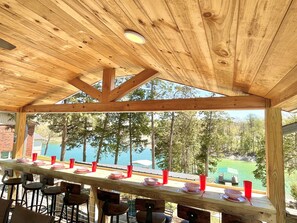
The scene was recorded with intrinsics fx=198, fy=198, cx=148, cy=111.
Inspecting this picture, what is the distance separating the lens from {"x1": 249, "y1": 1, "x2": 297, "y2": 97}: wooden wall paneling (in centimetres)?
84

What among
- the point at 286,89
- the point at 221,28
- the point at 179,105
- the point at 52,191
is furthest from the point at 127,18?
the point at 52,191

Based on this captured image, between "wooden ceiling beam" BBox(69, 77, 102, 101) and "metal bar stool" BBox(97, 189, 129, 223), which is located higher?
"wooden ceiling beam" BBox(69, 77, 102, 101)

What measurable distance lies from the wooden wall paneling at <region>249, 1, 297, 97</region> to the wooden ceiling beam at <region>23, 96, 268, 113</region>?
654 mm

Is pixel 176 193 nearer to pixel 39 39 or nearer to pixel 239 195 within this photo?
pixel 239 195

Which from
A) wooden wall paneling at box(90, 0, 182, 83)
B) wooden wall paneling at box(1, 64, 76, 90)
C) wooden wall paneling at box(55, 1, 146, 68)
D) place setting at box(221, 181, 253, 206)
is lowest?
place setting at box(221, 181, 253, 206)

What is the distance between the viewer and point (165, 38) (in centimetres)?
149

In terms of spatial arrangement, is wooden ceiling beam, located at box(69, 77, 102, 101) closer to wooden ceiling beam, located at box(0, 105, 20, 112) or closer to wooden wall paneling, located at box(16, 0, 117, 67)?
wooden wall paneling, located at box(16, 0, 117, 67)

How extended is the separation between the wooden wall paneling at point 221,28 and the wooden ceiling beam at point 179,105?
96 cm

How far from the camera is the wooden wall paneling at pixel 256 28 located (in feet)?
2.60

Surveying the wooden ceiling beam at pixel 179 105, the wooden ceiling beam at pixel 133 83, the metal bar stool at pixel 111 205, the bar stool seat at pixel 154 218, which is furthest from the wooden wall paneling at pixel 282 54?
the metal bar stool at pixel 111 205

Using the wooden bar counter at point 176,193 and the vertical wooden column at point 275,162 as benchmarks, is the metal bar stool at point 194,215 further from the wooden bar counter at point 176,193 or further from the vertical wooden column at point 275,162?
the vertical wooden column at point 275,162

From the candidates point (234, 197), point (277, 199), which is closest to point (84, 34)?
point (234, 197)

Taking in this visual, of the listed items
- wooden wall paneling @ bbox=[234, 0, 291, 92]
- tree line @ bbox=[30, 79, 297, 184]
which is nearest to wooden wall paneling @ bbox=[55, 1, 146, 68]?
wooden wall paneling @ bbox=[234, 0, 291, 92]

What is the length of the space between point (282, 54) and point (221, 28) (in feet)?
1.32
